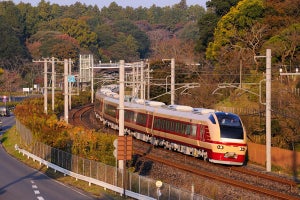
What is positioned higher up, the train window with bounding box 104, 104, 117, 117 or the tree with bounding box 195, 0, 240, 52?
the tree with bounding box 195, 0, 240, 52

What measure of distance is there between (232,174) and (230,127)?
3041 millimetres

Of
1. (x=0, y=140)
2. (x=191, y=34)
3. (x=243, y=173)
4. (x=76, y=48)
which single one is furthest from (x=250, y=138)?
(x=191, y=34)

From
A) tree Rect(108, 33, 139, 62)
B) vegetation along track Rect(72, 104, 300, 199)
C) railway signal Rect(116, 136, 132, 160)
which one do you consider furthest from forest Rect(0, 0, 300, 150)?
tree Rect(108, 33, 139, 62)

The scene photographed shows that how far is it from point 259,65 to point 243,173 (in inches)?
1420

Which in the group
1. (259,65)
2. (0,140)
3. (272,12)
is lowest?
(0,140)

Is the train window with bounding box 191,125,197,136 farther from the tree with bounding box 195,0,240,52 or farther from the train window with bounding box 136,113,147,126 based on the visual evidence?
the tree with bounding box 195,0,240,52

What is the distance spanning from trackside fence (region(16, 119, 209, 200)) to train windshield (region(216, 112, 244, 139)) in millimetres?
8348

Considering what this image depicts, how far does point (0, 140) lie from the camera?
6047 centimetres

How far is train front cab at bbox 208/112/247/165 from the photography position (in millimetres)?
39031

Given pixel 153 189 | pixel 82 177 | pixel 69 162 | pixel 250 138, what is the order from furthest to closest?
pixel 250 138, pixel 69 162, pixel 82 177, pixel 153 189

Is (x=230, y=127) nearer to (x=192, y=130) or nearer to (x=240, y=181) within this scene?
(x=192, y=130)

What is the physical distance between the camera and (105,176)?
107ft

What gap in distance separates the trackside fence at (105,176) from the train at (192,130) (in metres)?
3.39

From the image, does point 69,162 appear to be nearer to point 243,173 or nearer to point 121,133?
point 121,133
